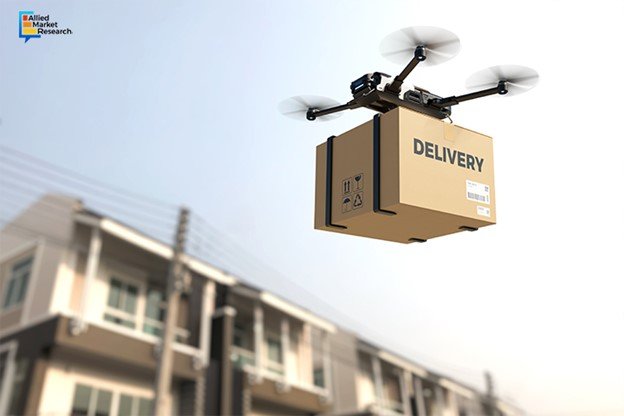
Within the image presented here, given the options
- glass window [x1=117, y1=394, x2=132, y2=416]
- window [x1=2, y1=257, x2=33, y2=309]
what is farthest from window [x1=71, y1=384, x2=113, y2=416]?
window [x1=2, y1=257, x2=33, y2=309]

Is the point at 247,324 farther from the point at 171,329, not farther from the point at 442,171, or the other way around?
the point at 442,171

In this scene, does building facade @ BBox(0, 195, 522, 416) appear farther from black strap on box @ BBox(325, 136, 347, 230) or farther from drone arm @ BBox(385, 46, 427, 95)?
drone arm @ BBox(385, 46, 427, 95)

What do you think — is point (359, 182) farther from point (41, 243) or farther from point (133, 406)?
point (133, 406)

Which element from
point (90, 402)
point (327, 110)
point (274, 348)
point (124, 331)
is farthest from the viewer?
point (274, 348)

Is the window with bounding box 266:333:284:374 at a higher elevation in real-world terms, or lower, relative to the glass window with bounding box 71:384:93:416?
higher

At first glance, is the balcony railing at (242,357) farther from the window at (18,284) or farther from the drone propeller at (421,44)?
the drone propeller at (421,44)

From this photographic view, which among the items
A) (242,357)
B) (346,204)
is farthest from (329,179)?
(242,357)

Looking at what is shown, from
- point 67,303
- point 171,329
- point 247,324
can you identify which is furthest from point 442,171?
point 247,324
